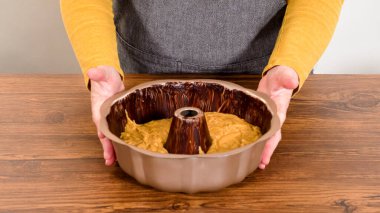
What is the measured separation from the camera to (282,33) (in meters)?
1.07

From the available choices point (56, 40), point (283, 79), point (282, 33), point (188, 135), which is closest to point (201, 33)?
point (282, 33)

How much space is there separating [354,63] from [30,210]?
1.77 m

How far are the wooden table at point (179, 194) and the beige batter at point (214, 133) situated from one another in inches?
2.5

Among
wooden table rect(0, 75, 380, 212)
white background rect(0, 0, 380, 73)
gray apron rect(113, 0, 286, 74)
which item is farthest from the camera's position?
white background rect(0, 0, 380, 73)

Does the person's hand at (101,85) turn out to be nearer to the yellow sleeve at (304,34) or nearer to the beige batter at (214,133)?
the beige batter at (214,133)

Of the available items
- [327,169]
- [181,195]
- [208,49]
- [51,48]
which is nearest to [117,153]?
[181,195]

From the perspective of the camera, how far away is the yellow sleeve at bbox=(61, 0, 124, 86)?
101 cm

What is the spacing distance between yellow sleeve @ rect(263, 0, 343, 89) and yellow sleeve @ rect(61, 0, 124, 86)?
325 mm

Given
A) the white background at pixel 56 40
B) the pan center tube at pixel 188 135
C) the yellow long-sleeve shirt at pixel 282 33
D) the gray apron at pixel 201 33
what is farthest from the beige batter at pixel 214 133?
the white background at pixel 56 40

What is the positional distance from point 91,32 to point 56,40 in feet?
Result: 4.06

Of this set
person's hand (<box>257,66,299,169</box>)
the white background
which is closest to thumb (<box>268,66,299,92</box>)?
person's hand (<box>257,66,299,169</box>)

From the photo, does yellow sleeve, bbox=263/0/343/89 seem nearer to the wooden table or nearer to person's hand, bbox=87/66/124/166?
the wooden table

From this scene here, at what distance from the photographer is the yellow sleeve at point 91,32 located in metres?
1.01

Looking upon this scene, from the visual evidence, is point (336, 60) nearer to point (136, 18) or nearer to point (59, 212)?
point (136, 18)
